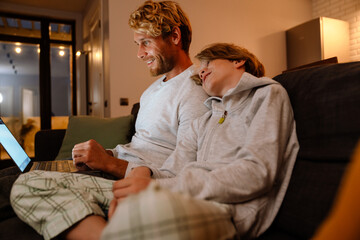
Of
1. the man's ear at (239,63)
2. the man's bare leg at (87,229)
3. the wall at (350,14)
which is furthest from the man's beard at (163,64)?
the wall at (350,14)

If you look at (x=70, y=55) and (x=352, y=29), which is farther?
(x=70, y=55)

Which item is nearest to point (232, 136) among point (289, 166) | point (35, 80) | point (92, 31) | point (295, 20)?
point (289, 166)

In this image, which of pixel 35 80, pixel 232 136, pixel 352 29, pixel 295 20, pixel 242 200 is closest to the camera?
pixel 242 200

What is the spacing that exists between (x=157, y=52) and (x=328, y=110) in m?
0.94

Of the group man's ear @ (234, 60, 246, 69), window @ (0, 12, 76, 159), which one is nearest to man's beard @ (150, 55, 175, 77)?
man's ear @ (234, 60, 246, 69)

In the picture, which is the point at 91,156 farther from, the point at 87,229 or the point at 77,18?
the point at 77,18

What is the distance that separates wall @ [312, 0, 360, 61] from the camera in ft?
13.1

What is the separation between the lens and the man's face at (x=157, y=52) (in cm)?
142

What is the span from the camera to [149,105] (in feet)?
4.67

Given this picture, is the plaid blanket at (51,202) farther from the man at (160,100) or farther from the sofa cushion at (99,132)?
the sofa cushion at (99,132)

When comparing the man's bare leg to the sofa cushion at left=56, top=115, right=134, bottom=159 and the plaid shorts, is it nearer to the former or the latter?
the plaid shorts

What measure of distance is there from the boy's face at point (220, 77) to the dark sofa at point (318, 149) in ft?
0.93

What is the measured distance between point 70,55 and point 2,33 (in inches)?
44.4

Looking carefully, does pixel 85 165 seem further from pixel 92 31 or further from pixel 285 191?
pixel 92 31
